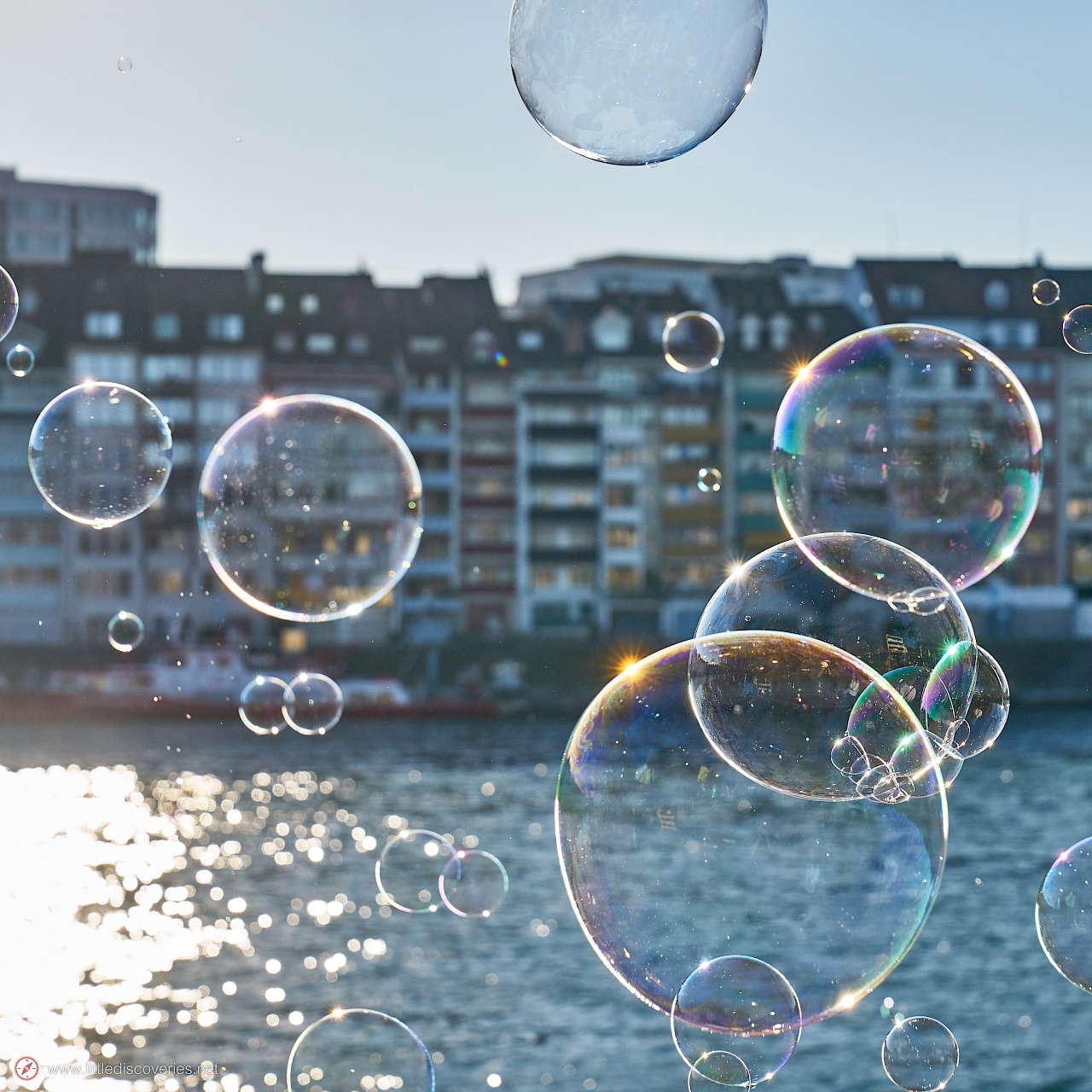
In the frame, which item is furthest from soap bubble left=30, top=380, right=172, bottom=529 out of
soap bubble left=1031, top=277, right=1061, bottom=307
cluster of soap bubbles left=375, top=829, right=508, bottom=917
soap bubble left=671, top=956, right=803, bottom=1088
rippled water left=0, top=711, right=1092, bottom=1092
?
rippled water left=0, top=711, right=1092, bottom=1092

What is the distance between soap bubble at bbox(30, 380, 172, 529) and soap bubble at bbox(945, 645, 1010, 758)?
15.8 ft

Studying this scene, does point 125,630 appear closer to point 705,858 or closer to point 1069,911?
point 1069,911

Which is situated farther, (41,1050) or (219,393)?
(219,393)

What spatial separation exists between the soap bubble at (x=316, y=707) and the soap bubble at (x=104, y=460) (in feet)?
8.94

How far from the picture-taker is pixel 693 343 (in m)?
14.8

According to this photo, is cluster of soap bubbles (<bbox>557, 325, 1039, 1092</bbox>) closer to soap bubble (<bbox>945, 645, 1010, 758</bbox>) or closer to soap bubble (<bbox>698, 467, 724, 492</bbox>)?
soap bubble (<bbox>945, 645, 1010, 758</bbox>)

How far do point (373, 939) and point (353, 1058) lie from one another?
492cm

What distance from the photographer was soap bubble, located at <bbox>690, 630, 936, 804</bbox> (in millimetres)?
6406

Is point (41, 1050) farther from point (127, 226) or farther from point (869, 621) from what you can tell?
point (127, 226)

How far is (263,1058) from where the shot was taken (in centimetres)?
1992

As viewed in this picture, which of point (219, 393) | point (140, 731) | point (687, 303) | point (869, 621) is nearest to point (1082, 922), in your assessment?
point (869, 621)

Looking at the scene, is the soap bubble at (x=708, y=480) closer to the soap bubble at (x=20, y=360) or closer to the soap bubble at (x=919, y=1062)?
the soap bubble at (x=919, y=1062)

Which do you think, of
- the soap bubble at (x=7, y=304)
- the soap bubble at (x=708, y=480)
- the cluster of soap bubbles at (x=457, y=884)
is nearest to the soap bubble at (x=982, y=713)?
the soap bubble at (x=708, y=480)

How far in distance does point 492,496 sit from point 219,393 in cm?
1020
